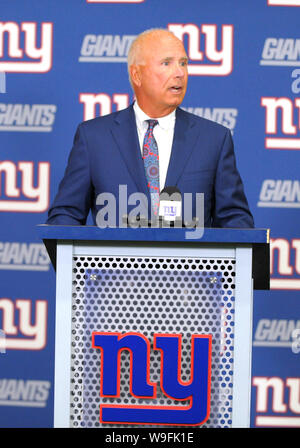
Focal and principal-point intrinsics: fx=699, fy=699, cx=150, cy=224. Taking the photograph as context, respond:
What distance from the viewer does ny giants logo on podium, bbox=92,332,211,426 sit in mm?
1671

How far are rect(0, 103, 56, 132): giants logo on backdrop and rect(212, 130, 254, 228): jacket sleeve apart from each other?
57.4 inches

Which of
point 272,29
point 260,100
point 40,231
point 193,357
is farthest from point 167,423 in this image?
point 272,29

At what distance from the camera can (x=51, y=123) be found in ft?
11.6

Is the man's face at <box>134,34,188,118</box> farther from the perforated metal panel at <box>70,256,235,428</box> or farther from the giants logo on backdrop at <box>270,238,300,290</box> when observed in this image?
the giants logo on backdrop at <box>270,238,300,290</box>

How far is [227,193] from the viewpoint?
2.28 meters

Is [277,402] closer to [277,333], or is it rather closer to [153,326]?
[277,333]

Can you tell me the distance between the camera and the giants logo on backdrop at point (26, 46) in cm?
352

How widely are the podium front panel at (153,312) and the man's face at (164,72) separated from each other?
72 cm

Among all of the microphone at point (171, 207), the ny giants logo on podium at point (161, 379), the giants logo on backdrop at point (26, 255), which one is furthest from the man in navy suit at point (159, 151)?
the giants logo on backdrop at point (26, 255)

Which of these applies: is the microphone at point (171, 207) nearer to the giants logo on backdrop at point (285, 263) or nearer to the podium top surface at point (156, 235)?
the podium top surface at point (156, 235)

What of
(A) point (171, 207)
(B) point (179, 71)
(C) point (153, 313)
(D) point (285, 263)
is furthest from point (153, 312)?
(D) point (285, 263)

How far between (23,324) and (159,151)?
161 cm

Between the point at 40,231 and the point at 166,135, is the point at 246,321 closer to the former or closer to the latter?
the point at 40,231

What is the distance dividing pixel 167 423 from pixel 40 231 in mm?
557
